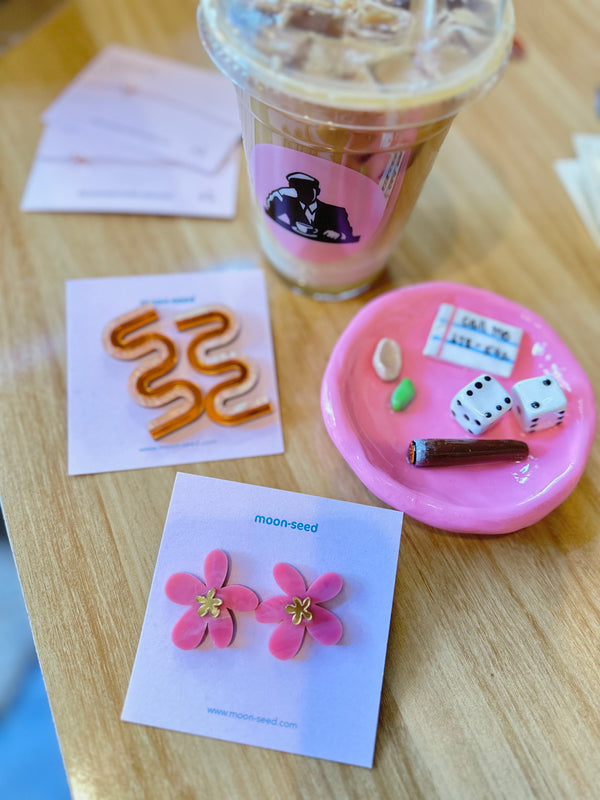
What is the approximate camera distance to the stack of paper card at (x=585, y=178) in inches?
27.5

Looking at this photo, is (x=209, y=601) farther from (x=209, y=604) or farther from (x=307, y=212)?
(x=307, y=212)

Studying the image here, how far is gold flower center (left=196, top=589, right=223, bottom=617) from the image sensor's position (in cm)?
47

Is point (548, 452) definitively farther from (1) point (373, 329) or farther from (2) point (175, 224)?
(2) point (175, 224)

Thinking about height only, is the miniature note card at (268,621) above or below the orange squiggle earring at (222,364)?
below

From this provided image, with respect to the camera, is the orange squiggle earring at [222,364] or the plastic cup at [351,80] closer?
the plastic cup at [351,80]

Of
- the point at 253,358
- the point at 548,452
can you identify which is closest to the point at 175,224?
the point at 253,358

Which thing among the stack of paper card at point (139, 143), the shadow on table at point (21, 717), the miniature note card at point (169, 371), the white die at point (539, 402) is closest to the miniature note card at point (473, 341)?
the white die at point (539, 402)

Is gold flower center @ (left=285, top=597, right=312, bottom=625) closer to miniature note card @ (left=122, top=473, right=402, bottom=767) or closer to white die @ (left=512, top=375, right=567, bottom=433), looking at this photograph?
miniature note card @ (left=122, top=473, right=402, bottom=767)

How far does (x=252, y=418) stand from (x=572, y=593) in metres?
0.32

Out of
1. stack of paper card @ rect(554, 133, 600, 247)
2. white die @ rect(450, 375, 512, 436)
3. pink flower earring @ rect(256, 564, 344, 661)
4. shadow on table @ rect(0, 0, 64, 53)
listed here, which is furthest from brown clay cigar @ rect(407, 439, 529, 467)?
shadow on table @ rect(0, 0, 64, 53)

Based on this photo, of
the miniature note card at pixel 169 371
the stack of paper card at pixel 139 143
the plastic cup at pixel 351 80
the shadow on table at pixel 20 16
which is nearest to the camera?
the plastic cup at pixel 351 80

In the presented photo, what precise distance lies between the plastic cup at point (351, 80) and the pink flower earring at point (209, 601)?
0.31m

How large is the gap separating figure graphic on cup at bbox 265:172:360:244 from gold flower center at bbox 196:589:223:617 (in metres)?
0.32

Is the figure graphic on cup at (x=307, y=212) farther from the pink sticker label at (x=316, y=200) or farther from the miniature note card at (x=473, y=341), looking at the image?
the miniature note card at (x=473, y=341)
